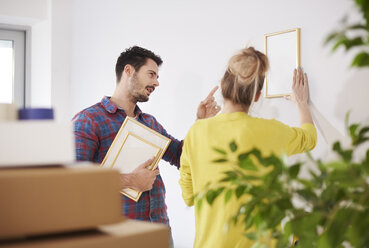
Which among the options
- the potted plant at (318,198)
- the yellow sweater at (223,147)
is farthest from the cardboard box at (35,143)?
the yellow sweater at (223,147)

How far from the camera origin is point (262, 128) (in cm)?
146

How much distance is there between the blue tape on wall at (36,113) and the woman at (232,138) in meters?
0.71

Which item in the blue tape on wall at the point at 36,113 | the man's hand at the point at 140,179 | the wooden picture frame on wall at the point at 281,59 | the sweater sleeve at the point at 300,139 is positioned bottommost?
the man's hand at the point at 140,179

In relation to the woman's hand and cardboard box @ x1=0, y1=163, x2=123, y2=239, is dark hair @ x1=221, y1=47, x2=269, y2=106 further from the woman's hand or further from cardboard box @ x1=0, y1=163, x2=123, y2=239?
cardboard box @ x1=0, y1=163, x2=123, y2=239

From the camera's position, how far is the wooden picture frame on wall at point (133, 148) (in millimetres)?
1959

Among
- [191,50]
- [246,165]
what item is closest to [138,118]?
[191,50]

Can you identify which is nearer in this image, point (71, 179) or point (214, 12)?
point (71, 179)

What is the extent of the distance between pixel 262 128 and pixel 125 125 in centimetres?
70

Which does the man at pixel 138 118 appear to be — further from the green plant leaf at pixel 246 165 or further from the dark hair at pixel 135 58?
the green plant leaf at pixel 246 165

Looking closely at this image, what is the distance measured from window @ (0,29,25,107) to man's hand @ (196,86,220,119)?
80.7 inches

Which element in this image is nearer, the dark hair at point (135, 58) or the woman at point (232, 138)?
the woman at point (232, 138)

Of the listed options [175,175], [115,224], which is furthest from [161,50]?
[115,224]

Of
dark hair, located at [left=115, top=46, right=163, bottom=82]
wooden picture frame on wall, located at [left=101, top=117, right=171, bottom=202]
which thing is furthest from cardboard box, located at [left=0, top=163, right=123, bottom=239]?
dark hair, located at [left=115, top=46, right=163, bottom=82]

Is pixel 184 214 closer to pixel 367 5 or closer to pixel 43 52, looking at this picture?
pixel 43 52
